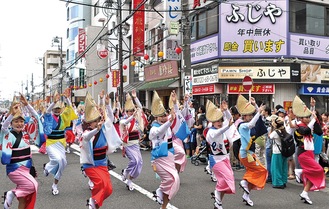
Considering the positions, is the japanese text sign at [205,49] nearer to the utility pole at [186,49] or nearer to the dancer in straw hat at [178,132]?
the utility pole at [186,49]

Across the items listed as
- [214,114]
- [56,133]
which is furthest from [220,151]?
[56,133]

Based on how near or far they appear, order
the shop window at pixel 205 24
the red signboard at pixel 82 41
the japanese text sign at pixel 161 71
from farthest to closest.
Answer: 1. the red signboard at pixel 82 41
2. the japanese text sign at pixel 161 71
3. the shop window at pixel 205 24

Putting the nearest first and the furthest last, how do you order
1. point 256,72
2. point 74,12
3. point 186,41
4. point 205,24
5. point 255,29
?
point 186,41 < point 256,72 < point 255,29 < point 205,24 < point 74,12

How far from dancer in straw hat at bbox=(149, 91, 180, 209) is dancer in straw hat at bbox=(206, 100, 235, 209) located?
2.18 ft

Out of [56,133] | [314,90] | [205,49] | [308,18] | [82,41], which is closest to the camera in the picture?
[56,133]

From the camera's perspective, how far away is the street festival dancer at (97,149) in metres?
5.46

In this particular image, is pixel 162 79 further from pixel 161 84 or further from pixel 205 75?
pixel 205 75

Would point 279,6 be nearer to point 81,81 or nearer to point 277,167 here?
point 277,167

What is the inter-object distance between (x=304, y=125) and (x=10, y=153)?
5294mm

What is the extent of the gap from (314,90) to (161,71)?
9224 mm

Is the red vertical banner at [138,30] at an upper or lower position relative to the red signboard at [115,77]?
upper

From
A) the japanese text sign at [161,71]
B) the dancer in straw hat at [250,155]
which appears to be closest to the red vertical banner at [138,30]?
the japanese text sign at [161,71]

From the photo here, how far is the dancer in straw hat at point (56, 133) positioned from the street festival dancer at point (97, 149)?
2318 mm

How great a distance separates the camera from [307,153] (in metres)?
6.93
